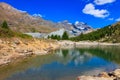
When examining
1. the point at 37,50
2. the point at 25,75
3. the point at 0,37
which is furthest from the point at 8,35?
the point at 25,75

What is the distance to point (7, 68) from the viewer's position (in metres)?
56.1

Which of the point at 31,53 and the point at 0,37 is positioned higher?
the point at 0,37

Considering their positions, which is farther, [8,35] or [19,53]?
[8,35]

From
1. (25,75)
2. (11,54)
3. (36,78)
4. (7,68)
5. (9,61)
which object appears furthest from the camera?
(11,54)

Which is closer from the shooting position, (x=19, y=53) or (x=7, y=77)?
(x=7, y=77)

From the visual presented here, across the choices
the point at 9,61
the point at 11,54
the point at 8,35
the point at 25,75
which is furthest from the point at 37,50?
the point at 25,75

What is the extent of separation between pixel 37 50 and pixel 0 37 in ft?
64.8

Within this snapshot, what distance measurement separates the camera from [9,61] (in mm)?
64750

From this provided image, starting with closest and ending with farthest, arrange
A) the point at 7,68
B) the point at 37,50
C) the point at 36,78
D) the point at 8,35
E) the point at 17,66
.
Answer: the point at 36,78 < the point at 7,68 < the point at 17,66 < the point at 8,35 < the point at 37,50

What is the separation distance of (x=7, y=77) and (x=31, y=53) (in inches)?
1665

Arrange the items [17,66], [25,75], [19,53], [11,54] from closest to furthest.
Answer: [25,75], [17,66], [11,54], [19,53]

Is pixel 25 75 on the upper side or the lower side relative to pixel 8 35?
lower

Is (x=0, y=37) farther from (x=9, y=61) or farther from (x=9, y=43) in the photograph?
(x=9, y=61)

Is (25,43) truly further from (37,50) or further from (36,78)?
(36,78)
